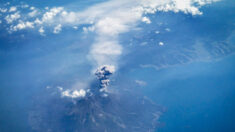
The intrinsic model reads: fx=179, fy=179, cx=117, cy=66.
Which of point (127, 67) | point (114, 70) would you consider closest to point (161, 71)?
point (127, 67)

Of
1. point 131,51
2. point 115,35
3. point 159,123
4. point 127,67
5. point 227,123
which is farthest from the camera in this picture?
point 115,35

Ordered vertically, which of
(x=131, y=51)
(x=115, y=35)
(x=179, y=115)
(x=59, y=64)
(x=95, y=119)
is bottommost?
(x=95, y=119)

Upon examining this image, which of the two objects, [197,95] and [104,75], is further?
[197,95]

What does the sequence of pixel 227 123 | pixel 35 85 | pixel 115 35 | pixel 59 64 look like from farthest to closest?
Answer: 1. pixel 115 35
2. pixel 59 64
3. pixel 35 85
4. pixel 227 123

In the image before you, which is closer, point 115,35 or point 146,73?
point 146,73

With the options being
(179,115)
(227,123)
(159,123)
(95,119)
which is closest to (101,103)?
(95,119)

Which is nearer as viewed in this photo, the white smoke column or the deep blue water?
the deep blue water

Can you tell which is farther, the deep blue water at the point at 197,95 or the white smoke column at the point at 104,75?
the white smoke column at the point at 104,75

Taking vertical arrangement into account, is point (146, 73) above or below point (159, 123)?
above

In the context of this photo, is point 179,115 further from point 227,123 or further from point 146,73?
point 146,73
